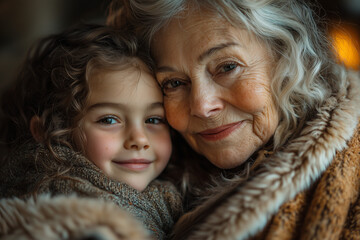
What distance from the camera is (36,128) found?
1.51m

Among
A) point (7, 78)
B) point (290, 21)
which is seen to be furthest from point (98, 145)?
point (7, 78)

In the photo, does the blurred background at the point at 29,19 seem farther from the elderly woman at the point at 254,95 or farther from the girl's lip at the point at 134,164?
the girl's lip at the point at 134,164

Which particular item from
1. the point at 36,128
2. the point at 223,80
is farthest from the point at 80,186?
the point at 223,80

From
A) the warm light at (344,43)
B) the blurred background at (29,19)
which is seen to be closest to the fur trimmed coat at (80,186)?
the warm light at (344,43)

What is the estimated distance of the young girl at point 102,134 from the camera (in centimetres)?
135

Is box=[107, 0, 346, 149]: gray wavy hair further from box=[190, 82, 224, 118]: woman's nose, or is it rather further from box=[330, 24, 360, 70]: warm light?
box=[190, 82, 224, 118]: woman's nose

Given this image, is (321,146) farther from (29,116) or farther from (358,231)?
(29,116)

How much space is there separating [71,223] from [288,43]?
105 centimetres

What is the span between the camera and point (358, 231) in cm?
96

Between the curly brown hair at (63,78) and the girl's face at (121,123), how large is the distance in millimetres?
49

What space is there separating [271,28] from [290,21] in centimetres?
11

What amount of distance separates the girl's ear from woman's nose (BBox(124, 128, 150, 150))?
1.28ft

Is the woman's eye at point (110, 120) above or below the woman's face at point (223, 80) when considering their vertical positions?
below

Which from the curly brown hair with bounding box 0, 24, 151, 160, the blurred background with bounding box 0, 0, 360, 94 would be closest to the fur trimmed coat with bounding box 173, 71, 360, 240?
the curly brown hair with bounding box 0, 24, 151, 160
